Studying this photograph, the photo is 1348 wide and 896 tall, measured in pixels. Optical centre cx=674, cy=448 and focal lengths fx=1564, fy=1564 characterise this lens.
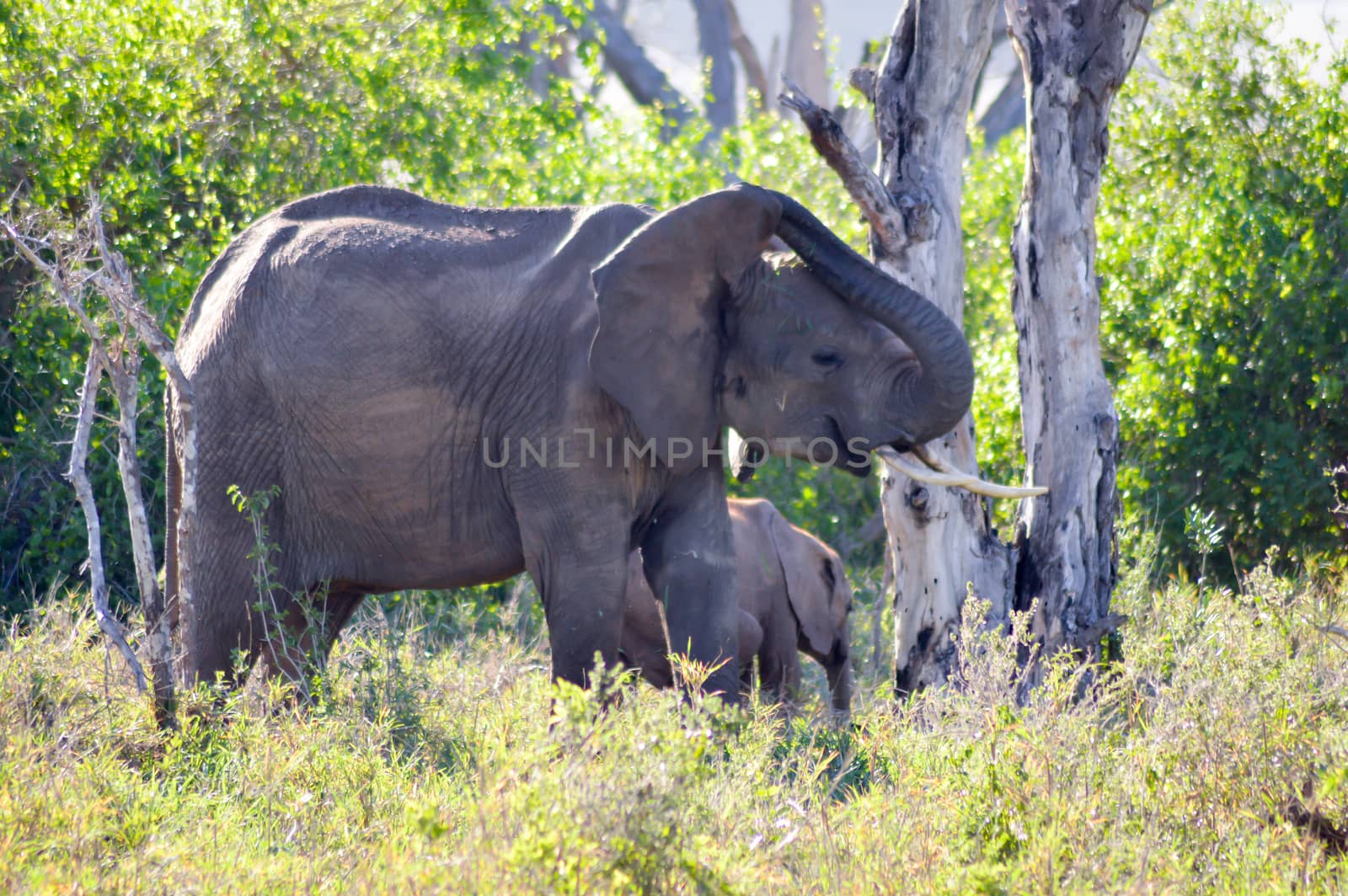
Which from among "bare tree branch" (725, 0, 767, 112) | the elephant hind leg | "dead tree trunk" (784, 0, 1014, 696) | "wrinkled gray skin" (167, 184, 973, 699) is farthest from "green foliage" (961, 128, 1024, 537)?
"bare tree branch" (725, 0, 767, 112)

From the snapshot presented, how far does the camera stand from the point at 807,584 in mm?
8656

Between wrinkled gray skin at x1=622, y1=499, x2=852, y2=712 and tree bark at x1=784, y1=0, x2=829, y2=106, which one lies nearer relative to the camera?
wrinkled gray skin at x1=622, y1=499, x2=852, y2=712

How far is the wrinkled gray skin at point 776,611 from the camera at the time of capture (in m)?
7.94

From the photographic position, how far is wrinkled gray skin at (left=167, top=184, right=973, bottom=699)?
587 centimetres

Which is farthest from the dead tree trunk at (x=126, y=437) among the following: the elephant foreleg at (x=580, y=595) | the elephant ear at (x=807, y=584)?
the elephant ear at (x=807, y=584)

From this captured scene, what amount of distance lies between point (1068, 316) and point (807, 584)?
2.35 metres

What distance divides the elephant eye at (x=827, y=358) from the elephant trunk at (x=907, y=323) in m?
0.20

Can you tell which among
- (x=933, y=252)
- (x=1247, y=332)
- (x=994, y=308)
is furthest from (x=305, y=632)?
(x=994, y=308)

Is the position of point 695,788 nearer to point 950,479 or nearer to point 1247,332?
point 950,479

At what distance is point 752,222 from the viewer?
19.5 feet

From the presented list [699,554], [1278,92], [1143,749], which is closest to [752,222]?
[699,554]

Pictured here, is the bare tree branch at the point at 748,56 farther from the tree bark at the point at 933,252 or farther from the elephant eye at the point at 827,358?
the elephant eye at the point at 827,358

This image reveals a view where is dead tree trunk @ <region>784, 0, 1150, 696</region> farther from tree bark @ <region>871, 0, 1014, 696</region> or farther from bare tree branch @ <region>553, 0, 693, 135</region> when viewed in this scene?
bare tree branch @ <region>553, 0, 693, 135</region>

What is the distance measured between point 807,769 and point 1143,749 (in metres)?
1.09
